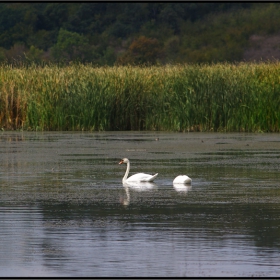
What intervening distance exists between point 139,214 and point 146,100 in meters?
13.7

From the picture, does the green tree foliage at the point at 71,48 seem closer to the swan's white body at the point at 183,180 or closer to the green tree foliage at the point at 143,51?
the green tree foliage at the point at 143,51

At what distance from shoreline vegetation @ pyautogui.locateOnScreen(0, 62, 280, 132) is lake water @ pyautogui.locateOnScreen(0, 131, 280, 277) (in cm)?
481

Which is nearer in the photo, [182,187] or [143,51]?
[182,187]

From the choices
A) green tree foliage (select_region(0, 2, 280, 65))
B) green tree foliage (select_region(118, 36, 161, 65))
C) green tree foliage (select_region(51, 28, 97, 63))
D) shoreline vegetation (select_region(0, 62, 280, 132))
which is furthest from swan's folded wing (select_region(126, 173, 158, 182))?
green tree foliage (select_region(51, 28, 97, 63))

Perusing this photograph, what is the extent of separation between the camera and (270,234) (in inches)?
299

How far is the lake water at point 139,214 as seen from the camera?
650 cm

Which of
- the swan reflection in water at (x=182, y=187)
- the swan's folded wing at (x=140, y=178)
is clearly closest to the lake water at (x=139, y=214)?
the swan reflection in water at (x=182, y=187)

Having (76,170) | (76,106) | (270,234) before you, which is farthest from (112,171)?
Answer: (76,106)

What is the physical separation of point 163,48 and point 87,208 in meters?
41.1

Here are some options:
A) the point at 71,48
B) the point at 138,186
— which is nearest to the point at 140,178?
the point at 138,186

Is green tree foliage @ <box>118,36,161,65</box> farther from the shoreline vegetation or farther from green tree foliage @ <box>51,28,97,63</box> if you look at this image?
the shoreline vegetation

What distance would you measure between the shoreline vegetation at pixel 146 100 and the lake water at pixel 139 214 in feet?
15.8

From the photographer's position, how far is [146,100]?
2248 centimetres

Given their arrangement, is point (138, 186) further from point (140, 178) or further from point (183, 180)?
point (183, 180)
